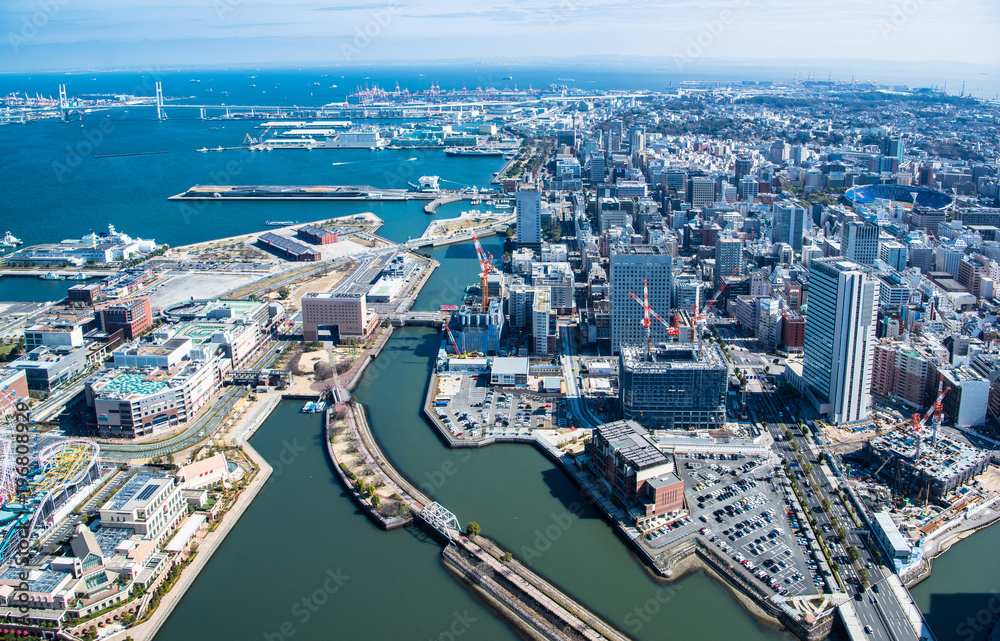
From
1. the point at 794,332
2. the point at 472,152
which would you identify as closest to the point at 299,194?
the point at 472,152

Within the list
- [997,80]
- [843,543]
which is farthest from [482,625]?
[997,80]

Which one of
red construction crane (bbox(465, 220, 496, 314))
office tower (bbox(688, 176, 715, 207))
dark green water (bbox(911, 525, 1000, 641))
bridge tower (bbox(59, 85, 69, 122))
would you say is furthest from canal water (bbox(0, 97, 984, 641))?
bridge tower (bbox(59, 85, 69, 122))

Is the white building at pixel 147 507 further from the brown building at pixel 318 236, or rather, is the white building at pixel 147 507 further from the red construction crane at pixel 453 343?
the brown building at pixel 318 236

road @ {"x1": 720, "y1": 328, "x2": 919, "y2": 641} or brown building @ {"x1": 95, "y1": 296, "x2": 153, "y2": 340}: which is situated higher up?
brown building @ {"x1": 95, "y1": 296, "x2": 153, "y2": 340}

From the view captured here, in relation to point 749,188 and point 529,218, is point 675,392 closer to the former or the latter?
point 529,218

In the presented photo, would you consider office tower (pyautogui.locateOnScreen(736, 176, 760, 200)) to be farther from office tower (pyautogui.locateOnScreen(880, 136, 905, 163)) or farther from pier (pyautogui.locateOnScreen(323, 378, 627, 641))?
pier (pyautogui.locateOnScreen(323, 378, 627, 641))

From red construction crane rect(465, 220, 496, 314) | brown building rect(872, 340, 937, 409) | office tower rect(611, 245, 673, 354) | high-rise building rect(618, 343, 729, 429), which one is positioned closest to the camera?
high-rise building rect(618, 343, 729, 429)
